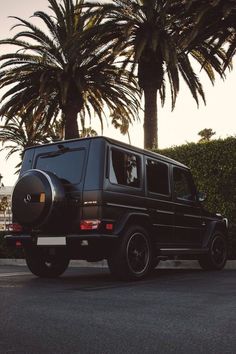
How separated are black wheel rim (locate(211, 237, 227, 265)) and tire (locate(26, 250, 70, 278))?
296 cm

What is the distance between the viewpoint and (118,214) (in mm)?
7293

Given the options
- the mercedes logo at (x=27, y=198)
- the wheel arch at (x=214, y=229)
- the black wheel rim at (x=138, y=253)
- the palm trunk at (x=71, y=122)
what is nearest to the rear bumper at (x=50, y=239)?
the black wheel rim at (x=138, y=253)

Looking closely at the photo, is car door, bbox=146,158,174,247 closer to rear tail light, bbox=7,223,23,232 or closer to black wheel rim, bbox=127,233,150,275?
black wheel rim, bbox=127,233,150,275

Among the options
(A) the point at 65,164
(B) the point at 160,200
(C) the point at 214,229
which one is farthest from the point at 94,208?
(C) the point at 214,229

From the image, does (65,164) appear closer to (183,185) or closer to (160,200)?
(160,200)

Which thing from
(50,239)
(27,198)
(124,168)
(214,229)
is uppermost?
(124,168)

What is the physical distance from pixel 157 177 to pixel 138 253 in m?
1.51

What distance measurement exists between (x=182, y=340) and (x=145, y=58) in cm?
1572

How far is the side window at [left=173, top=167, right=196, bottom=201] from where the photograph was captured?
897 cm

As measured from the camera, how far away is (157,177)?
333 inches

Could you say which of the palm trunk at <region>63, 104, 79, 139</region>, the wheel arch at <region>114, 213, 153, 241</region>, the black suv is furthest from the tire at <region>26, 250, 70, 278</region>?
the palm trunk at <region>63, 104, 79, 139</region>

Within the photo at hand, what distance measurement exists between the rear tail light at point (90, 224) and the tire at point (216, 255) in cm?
314

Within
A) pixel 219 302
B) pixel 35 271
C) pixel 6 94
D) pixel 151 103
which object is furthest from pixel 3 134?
pixel 219 302

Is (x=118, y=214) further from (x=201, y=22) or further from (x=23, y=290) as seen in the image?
(x=201, y=22)
